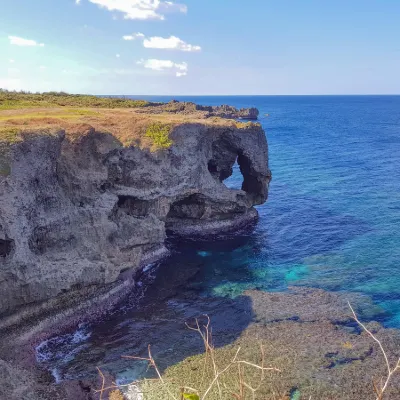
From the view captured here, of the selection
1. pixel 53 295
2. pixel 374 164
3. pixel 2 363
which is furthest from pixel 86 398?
pixel 374 164

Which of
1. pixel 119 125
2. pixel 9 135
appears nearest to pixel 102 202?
pixel 9 135

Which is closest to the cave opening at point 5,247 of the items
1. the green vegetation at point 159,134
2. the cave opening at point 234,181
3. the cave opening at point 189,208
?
the green vegetation at point 159,134

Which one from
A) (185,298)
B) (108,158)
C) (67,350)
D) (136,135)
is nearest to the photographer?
(67,350)

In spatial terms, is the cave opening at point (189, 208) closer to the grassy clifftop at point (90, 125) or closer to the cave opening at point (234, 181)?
the grassy clifftop at point (90, 125)

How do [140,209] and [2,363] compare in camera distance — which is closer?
[2,363]

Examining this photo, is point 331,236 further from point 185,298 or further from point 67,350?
point 67,350

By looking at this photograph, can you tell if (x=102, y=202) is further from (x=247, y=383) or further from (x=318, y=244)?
(x=318, y=244)
